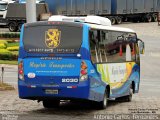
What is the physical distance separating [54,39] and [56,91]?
4.45 ft

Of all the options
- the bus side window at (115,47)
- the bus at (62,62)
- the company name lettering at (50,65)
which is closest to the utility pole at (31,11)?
the bus side window at (115,47)

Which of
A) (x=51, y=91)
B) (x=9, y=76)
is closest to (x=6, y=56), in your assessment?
(x=9, y=76)

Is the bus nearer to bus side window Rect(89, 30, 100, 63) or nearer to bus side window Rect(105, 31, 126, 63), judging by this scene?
bus side window Rect(89, 30, 100, 63)

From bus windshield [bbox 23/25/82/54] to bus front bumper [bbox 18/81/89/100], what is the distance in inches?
36.1

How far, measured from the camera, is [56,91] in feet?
49.7

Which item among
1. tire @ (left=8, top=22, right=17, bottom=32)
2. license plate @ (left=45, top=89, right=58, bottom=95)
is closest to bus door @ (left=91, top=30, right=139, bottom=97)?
license plate @ (left=45, top=89, right=58, bottom=95)

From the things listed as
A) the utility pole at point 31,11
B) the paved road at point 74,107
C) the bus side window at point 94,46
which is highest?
the utility pole at point 31,11

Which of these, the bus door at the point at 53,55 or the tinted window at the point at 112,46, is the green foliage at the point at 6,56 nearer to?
the tinted window at the point at 112,46

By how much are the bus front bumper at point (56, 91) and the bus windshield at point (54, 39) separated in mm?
917

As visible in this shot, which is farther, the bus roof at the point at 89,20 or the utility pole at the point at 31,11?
the utility pole at the point at 31,11

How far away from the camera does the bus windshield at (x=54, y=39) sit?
15344 millimetres

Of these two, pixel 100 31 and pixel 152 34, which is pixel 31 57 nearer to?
pixel 100 31

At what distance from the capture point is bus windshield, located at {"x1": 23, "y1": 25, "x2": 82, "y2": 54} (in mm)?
15344

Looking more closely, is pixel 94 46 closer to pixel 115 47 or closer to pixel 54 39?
pixel 54 39
